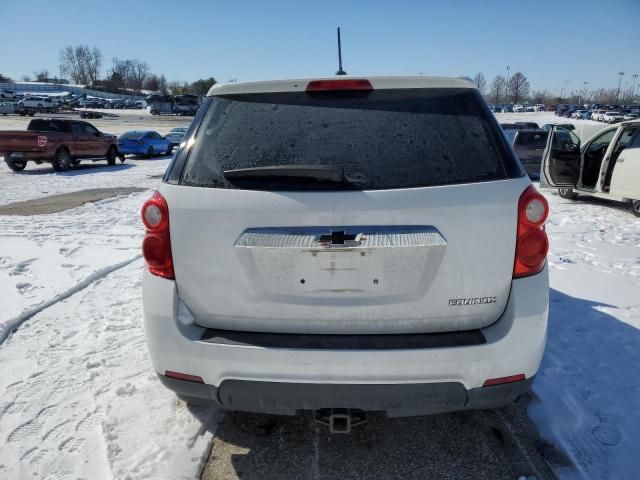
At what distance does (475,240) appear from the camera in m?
2.00

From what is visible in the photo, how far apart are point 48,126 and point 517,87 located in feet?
468

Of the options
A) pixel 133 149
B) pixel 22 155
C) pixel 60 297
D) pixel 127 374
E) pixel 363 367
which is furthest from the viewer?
pixel 133 149

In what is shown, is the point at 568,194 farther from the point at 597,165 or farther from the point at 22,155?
the point at 22,155

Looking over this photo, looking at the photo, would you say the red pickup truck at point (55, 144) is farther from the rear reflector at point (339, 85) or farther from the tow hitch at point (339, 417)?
the tow hitch at point (339, 417)

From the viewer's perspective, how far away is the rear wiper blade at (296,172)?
202 cm

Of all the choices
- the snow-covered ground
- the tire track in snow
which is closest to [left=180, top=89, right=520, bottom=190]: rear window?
the snow-covered ground

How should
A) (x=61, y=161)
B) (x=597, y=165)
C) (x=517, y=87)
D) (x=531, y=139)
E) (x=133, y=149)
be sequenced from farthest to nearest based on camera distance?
(x=517, y=87)
(x=133, y=149)
(x=61, y=161)
(x=531, y=139)
(x=597, y=165)

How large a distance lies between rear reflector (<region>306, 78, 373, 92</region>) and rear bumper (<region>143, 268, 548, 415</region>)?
1.14m

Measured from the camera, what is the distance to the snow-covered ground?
2426 mm

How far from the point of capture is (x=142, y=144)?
22406mm

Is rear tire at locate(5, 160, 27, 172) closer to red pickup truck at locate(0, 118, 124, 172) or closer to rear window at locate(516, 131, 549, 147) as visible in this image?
red pickup truck at locate(0, 118, 124, 172)

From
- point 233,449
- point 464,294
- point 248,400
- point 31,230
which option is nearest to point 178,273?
point 248,400

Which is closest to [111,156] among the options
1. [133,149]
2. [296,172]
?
[133,149]

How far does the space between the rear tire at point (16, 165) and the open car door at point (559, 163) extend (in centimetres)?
1720
